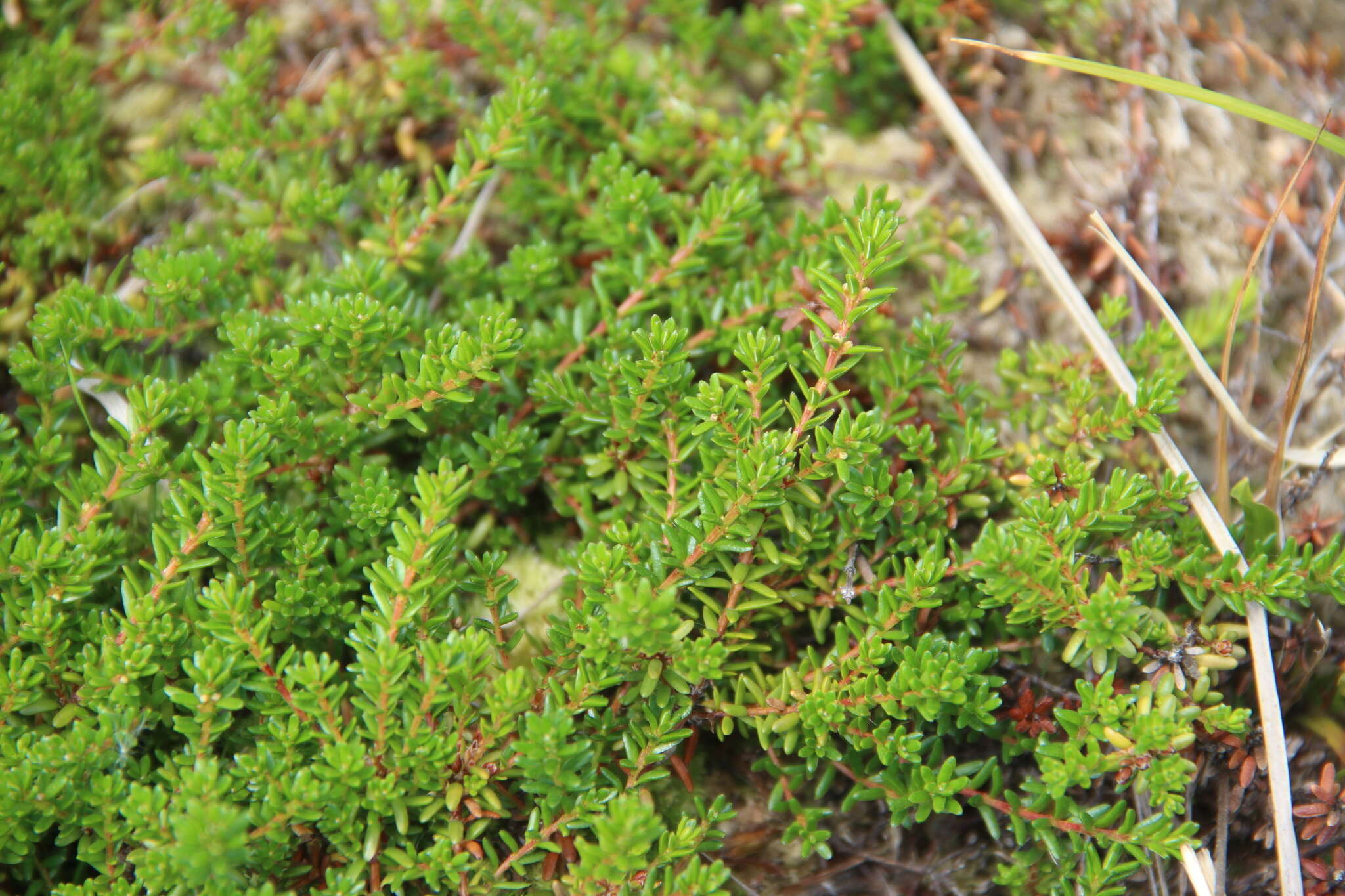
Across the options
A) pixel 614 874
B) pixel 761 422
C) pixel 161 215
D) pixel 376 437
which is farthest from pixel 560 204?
pixel 614 874

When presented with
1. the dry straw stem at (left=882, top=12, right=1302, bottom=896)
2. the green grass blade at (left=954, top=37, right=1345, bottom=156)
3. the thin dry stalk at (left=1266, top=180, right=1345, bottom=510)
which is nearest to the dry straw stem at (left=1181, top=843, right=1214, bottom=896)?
the dry straw stem at (left=882, top=12, right=1302, bottom=896)

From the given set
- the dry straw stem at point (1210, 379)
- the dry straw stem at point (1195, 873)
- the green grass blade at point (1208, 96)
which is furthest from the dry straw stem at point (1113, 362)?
the green grass blade at point (1208, 96)

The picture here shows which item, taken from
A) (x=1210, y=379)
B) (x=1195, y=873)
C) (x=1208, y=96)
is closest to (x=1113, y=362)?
(x=1210, y=379)

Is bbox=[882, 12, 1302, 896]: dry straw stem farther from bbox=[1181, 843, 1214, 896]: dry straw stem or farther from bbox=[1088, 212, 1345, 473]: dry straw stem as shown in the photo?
bbox=[1088, 212, 1345, 473]: dry straw stem

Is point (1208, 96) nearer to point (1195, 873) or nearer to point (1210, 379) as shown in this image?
point (1210, 379)

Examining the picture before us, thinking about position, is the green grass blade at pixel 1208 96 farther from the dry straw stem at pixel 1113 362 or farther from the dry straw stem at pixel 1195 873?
the dry straw stem at pixel 1195 873

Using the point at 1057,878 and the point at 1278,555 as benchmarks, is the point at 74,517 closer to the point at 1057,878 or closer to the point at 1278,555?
the point at 1057,878
